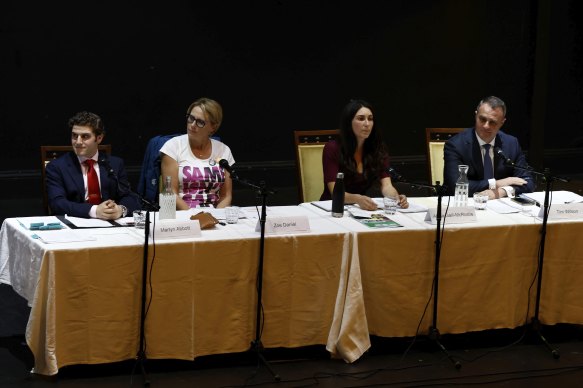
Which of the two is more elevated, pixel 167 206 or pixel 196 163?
pixel 196 163

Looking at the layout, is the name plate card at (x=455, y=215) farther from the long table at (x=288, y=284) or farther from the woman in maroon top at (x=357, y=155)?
the woman in maroon top at (x=357, y=155)

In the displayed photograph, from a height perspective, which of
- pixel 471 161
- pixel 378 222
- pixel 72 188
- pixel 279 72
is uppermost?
pixel 279 72

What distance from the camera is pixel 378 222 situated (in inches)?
183

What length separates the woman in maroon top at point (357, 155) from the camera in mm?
5316

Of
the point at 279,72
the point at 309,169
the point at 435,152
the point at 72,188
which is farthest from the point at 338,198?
the point at 279,72

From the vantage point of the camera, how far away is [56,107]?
7.52 meters

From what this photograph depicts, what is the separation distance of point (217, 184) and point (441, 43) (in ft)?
12.7

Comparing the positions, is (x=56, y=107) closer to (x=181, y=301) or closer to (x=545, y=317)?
(x=181, y=301)

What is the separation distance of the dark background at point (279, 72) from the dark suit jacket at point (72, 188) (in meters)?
2.70

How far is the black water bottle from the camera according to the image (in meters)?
4.73

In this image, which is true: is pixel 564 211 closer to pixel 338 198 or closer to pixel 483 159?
pixel 483 159

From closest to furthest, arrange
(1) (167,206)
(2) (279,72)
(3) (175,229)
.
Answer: (3) (175,229), (1) (167,206), (2) (279,72)

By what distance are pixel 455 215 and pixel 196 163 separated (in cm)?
145

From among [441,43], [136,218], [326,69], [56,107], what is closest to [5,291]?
[136,218]
